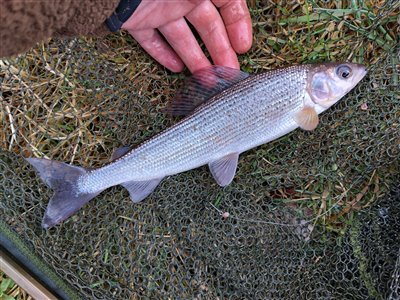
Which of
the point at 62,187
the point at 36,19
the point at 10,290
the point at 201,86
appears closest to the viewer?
the point at 36,19

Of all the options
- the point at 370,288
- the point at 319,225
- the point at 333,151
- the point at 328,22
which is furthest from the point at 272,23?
the point at 370,288

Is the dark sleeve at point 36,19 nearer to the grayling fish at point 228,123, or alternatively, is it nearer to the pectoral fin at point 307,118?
the grayling fish at point 228,123

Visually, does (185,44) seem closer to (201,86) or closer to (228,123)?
(201,86)

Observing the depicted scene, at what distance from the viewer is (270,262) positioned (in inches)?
91.3

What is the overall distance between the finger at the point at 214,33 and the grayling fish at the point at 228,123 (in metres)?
0.18

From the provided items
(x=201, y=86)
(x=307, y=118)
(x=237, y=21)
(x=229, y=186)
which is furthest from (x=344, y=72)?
(x=229, y=186)

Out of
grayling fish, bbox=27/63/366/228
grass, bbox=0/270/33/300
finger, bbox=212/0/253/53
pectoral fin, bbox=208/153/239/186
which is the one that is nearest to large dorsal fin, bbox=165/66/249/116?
grayling fish, bbox=27/63/366/228

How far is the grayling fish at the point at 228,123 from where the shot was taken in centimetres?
219

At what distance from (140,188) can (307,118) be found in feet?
2.78

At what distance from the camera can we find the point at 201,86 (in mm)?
2299

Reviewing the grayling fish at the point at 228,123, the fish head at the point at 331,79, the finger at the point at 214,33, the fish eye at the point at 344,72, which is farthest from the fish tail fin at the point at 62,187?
the fish eye at the point at 344,72

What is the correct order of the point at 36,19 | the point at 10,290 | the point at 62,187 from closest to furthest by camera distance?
the point at 36,19, the point at 62,187, the point at 10,290

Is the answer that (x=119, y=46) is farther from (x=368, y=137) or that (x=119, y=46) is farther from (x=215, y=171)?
(x=368, y=137)

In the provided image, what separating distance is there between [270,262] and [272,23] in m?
1.17
